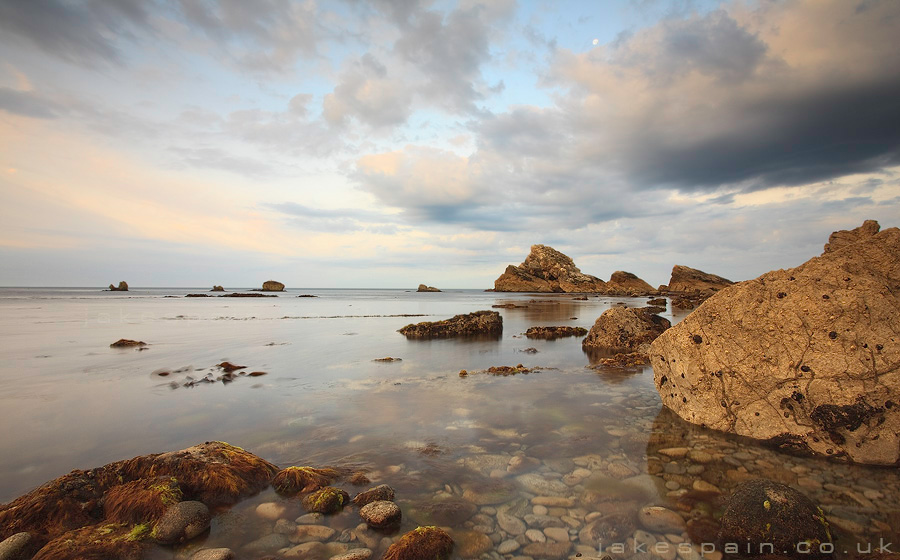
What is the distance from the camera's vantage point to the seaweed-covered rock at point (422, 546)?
337 centimetres

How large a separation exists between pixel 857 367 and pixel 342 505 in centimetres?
680

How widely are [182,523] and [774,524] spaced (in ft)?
17.9

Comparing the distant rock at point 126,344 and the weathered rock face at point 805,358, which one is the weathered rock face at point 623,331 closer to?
the weathered rock face at point 805,358

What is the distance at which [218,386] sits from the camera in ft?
30.7

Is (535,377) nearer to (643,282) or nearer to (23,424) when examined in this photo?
(23,424)

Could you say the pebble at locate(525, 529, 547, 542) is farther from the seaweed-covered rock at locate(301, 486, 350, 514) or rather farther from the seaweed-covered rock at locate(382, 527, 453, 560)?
the seaweed-covered rock at locate(301, 486, 350, 514)

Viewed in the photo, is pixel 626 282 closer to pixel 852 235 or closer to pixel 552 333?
pixel 552 333

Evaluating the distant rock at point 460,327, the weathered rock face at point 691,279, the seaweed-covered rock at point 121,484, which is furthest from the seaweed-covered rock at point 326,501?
the weathered rock face at point 691,279

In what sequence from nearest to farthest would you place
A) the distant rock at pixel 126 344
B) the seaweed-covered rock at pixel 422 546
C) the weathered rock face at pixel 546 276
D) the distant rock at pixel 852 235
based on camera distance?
the seaweed-covered rock at pixel 422 546
the distant rock at pixel 852 235
the distant rock at pixel 126 344
the weathered rock face at pixel 546 276

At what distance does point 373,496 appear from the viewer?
431 centimetres

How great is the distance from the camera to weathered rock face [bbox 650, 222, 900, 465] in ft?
16.8

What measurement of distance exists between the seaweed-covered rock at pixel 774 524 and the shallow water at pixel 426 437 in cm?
33

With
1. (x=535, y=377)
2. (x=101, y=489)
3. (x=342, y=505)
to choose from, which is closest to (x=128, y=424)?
(x=101, y=489)

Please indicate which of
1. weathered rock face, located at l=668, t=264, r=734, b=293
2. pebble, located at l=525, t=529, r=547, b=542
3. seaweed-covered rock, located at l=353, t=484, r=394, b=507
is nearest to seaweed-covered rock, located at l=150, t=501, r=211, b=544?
seaweed-covered rock, located at l=353, t=484, r=394, b=507
